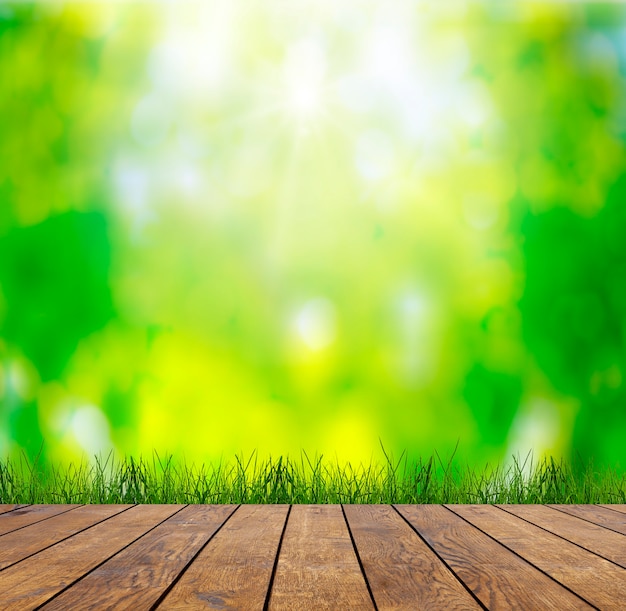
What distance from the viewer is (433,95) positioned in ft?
9.52

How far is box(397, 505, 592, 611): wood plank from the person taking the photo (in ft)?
4.29

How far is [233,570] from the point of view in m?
1.52

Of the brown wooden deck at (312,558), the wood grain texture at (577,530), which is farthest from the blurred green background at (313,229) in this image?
the brown wooden deck at (312,558)

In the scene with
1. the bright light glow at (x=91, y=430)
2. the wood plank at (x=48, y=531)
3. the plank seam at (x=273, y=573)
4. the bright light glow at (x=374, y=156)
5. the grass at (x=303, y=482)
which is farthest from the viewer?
the bright light glow at (x=374, y=156)

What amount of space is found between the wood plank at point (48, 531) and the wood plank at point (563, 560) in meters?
1.21

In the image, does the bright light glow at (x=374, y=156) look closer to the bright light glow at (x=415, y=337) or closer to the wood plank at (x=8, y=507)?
the bright light glow at (x=415, y=337)

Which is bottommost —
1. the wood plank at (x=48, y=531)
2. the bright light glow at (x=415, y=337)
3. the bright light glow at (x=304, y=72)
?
the wood plank at (x=48, y=531)

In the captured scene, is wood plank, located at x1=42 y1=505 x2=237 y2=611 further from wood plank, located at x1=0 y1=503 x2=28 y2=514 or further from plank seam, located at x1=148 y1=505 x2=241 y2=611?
wood plank, located at x1=0 y1=503 x2=28 y2=514

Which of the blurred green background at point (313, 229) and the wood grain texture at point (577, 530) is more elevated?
the blurred green background at point (313, 229)

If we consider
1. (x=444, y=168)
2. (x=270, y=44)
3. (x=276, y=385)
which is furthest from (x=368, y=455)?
(x=270, y=44)

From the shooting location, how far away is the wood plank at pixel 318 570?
1.30 m

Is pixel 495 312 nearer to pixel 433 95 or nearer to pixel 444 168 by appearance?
pixel 444 168

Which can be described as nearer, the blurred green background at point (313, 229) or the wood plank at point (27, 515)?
the wood plank at point (27, 515)

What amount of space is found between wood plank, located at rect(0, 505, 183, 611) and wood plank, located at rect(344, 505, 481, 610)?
2.07 ft
